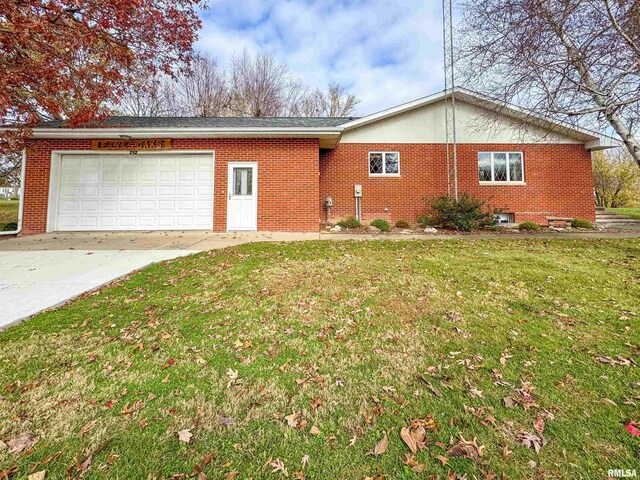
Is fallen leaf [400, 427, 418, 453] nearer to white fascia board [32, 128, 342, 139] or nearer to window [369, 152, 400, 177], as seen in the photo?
white fascia board [32, 128, 342, 139]

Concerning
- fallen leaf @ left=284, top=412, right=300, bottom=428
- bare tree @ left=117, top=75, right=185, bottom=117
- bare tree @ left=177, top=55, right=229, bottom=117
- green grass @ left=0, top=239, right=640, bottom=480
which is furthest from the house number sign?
bare tree @ left=177, top=55, right=229, bottom=117

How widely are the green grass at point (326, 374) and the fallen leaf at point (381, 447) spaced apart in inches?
1.2

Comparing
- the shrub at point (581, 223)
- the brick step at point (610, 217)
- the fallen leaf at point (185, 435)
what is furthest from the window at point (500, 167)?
the fallen leaf at point (185, 435)

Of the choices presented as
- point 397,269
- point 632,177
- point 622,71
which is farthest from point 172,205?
point 632,177

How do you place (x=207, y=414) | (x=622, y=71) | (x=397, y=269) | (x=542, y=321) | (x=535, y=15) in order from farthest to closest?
(x=535, y=15)
(x=622, y=71)
(x=397, y=269)
(x=542, y=321)
(x=207, y=414)

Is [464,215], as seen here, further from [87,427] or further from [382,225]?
[87,427]

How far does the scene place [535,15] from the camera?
22.2ft

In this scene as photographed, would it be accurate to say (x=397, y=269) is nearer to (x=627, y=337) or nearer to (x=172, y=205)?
(x=627, y=337)

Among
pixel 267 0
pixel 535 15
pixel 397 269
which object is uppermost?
pixel 267 0

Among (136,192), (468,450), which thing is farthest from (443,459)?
(136,192)

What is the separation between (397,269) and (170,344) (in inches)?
140

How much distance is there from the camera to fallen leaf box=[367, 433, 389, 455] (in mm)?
1739

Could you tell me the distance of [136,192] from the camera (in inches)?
391

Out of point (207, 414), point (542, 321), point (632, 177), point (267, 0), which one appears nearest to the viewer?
point (207, 414)
